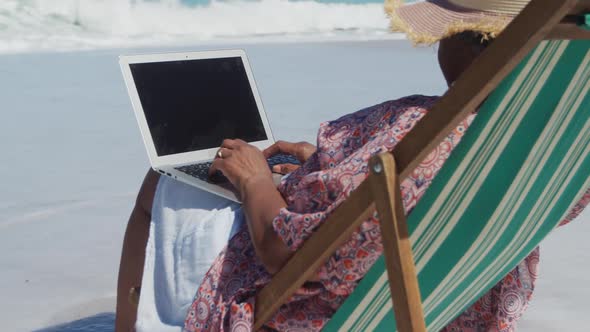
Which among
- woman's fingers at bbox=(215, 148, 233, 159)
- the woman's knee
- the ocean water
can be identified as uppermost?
the ocean water

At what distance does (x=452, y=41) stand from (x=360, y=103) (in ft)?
19.8

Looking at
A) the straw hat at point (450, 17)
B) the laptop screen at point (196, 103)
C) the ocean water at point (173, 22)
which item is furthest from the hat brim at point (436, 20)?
the ocean water at point (173, 22)

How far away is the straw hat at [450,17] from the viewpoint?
176 cm

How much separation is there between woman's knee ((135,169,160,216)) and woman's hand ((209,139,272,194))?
0.27 meters

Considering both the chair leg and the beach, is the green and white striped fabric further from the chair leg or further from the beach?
the beach

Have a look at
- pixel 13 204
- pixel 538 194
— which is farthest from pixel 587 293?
pixel 13 204

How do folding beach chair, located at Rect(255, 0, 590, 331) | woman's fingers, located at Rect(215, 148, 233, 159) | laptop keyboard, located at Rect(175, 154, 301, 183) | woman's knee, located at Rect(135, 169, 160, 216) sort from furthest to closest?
woman's knee, located at Rect(135, 169, 160, 216), laptop keyboard, located at Rect(175, 154, 301, 183), woman's fingers, located at Rect(215, 148, 233, 159), folding beach chair, located at Rect(255, 0, 590, 331)

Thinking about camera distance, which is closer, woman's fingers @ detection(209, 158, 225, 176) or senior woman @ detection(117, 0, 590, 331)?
senior woman @ detection(117, 0, 590, 331)

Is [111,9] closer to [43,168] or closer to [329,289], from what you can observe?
[43,168]

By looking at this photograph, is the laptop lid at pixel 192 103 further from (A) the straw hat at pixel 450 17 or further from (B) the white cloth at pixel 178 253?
(A) the straw hat at pixel 450 17

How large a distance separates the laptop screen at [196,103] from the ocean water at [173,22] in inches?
382

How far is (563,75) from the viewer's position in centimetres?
158

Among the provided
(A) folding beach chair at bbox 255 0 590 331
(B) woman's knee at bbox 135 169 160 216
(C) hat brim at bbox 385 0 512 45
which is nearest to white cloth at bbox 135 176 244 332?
(B) woman's knee at bbox 135 169 160 216

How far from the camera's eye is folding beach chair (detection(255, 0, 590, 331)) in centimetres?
149
